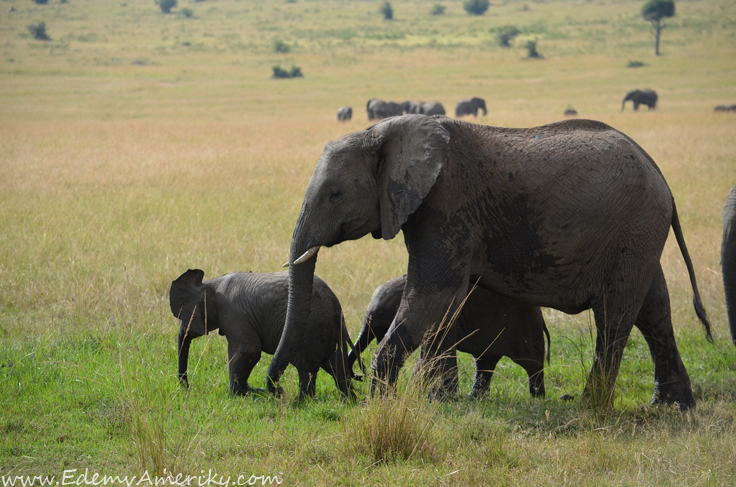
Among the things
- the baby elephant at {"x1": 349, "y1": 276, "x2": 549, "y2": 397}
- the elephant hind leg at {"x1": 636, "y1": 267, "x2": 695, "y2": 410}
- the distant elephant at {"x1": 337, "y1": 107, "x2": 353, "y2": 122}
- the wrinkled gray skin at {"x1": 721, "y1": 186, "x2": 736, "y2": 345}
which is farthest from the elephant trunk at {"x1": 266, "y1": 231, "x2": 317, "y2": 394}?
the distant elephant at {"x1": 337, "y1": 107, "x2": 353, "y2": 122}

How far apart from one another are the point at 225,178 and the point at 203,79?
4480 centimetres

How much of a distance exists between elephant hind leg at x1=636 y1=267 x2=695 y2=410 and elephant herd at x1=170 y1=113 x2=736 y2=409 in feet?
0.04

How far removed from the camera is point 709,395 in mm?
6293

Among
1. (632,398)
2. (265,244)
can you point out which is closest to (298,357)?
(632,398)

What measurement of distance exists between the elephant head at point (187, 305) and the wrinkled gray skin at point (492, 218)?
1.06 m

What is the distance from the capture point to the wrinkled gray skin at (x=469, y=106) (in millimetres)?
41281

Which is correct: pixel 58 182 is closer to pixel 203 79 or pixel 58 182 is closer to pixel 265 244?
pixel 265 244

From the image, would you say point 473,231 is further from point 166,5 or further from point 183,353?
point 166,5

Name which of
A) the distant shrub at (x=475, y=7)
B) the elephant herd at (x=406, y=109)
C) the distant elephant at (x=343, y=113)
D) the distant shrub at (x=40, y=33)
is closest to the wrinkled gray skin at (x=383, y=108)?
the elephant herd at (x=406, y=109)

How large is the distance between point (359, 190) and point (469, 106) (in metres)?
37.8

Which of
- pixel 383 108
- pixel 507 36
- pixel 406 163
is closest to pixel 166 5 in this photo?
pixel 507 36

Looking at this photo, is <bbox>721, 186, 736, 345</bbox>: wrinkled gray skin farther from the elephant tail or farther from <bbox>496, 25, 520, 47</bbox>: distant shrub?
<bbox>496, 25, 520, 47</bbox>: distant shrub

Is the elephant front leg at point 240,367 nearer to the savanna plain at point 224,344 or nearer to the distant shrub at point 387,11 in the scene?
the savanna plain at point 224,344

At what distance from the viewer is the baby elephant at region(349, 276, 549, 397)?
6.34 m
